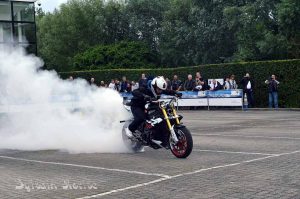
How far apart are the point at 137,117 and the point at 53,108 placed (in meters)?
3.22

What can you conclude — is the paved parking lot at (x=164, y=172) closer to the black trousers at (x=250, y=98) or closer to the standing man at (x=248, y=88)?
the standing man at (x=248, y=88)

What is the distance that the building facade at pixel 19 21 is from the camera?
29.8 metres

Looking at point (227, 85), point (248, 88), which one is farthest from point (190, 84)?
point (248, 88)

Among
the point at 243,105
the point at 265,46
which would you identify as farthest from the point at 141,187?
the point at 265,46

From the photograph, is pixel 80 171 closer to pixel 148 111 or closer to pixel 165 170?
pixel 165 170

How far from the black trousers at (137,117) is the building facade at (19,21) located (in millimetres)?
17749

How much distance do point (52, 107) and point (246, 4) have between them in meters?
30.8

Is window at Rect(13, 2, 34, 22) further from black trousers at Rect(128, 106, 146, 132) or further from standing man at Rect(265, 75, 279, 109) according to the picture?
black trousers at Rect(128, 106, 146, 132)

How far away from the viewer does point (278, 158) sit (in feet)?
33.5

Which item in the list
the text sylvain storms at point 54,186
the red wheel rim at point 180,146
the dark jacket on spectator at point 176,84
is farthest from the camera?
the dark jacket on spectator at point 176,84

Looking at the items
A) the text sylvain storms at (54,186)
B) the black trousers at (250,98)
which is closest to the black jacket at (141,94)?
the text sylvain storms at (54,186)

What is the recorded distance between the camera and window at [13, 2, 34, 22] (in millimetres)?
31016

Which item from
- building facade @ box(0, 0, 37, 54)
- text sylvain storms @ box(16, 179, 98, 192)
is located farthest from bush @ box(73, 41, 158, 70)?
text sylvain storms @ box(16, 179, 98, 192)

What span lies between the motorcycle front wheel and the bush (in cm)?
4048
